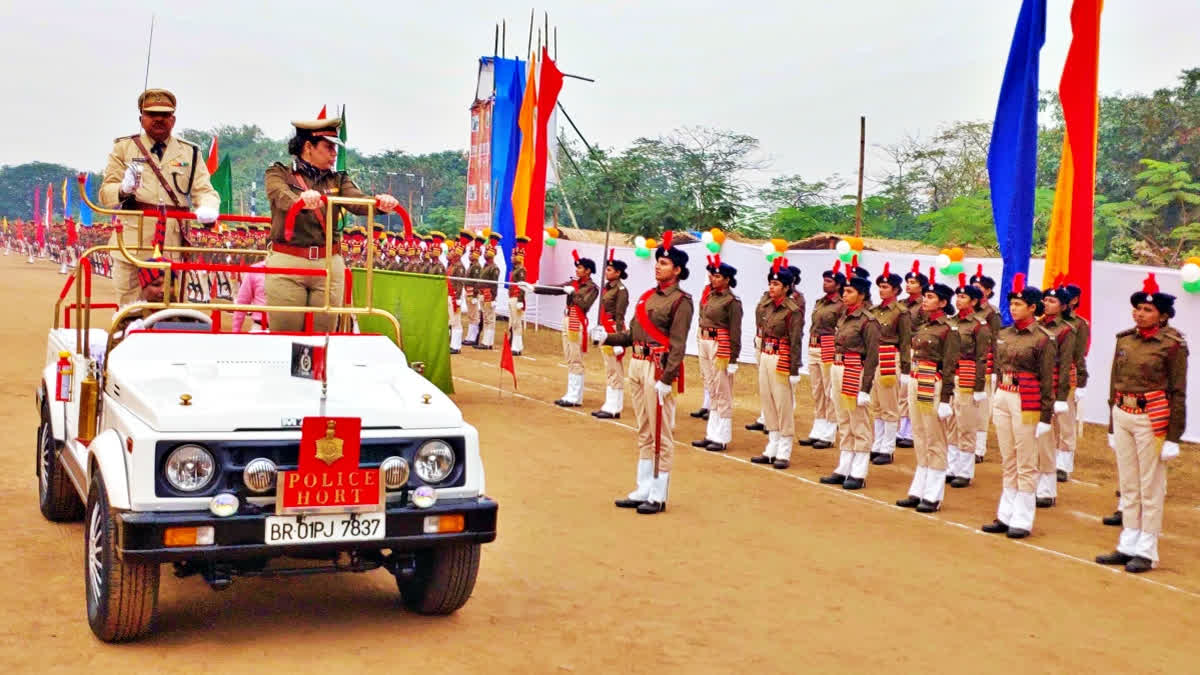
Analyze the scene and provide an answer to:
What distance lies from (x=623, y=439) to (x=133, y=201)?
6.70 meters

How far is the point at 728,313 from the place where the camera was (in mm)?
13570

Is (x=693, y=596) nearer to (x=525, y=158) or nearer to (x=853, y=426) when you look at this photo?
(x=853, y=426)

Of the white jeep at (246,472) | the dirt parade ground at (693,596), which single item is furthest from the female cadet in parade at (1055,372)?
the white jeep at (246,472)

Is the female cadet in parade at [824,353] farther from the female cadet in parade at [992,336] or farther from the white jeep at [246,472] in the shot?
the white jeep at [246,472]

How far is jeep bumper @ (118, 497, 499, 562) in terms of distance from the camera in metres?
5.22

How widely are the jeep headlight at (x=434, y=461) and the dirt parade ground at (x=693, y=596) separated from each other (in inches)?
32.4

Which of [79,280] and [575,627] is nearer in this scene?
[575,627]

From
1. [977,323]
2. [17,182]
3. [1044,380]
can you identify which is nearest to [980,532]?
[1044,380]

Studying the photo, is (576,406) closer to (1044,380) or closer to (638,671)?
(1044,380)

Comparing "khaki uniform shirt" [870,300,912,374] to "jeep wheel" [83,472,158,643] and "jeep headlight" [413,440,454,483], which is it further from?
"jeep wheel" [83,472,158,643]

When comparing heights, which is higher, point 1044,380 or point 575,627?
point 1044,380

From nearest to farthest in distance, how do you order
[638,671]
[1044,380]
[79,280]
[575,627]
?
[638,671], [575,627], [79,280], [1044,380]

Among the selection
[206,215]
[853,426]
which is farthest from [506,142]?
[206,215]

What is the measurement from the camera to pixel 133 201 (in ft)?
27.8
